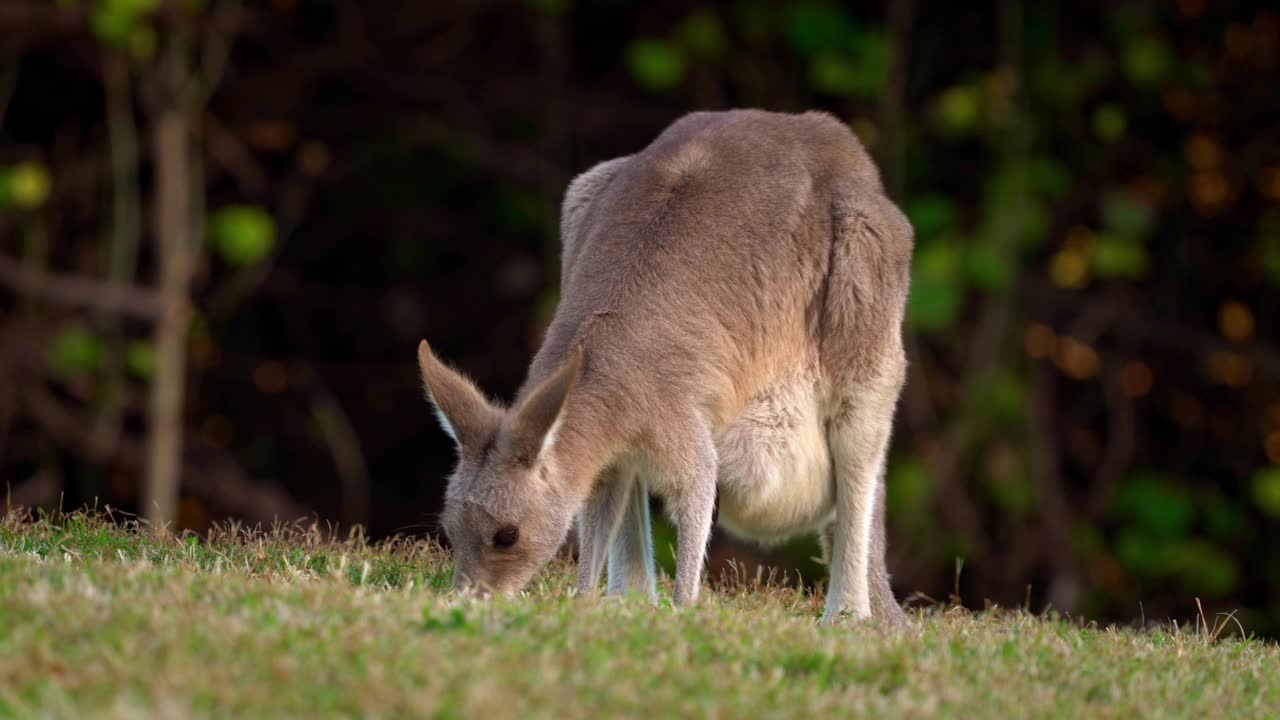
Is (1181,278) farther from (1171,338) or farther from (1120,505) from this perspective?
(1120,505)

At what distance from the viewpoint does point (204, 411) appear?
1398 cm

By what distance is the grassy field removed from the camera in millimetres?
4227

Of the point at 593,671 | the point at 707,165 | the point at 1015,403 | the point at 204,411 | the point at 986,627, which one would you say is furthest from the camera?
the point at 204,411

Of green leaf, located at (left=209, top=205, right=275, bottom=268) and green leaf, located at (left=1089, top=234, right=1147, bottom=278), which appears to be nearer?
green leaf, located at (left=209, top=205, right=275, bottom=268)

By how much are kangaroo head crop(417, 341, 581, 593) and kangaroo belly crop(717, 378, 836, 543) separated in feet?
2.56

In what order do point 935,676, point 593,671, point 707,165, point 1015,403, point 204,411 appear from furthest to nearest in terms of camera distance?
point 204,411 → point 1015,403 → point 707,165 → point 935,676 → point 593,671

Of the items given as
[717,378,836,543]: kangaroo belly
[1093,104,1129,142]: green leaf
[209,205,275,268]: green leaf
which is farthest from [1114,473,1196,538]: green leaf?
[717,378,836,543]: kangaroo belly

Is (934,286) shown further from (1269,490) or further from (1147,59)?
(1269,490)

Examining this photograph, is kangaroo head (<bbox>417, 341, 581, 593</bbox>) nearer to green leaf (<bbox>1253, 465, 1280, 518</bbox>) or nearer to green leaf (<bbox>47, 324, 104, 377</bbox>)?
green leaf (<bbox>47, 324, 104, 377</bbox>)

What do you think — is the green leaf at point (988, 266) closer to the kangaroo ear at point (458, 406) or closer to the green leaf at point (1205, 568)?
the green leaf at point (1205, 568)

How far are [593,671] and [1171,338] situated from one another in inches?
390

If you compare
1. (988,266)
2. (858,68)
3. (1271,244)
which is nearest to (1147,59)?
(1271,244)

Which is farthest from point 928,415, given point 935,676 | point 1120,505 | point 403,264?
point 935,676

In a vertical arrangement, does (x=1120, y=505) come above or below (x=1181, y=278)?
below
